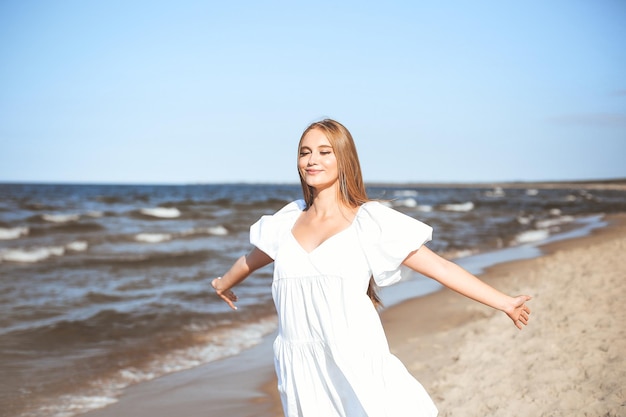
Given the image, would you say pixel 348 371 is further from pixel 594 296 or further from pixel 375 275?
pixel 594 296

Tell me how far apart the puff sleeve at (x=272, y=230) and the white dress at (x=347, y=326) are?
0.68ft

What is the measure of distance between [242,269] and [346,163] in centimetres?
90

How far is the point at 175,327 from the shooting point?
798 centimetres

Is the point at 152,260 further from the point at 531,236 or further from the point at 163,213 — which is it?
the point at 163,213

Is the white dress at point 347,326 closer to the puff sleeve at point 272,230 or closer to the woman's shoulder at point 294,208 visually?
the puff sleeve at point 272,230

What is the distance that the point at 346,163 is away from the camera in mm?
2811

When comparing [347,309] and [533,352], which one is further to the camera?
[533,352]

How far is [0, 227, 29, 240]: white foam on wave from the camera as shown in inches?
821

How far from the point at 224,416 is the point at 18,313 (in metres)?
5.26

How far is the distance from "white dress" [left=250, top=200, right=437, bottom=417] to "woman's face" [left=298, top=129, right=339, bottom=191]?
29 centimetres

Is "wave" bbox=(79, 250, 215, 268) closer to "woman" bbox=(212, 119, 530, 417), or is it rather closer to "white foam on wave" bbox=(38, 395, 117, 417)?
"white foam on wave" bbox=(38, 395, 117, 417)

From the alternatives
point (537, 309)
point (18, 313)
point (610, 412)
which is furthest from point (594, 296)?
point (18, 313)

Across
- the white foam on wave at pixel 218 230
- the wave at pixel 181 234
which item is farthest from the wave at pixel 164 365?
the white foam on wave at pixel 218 230

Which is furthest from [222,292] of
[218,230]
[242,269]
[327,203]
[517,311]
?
[218,230]
